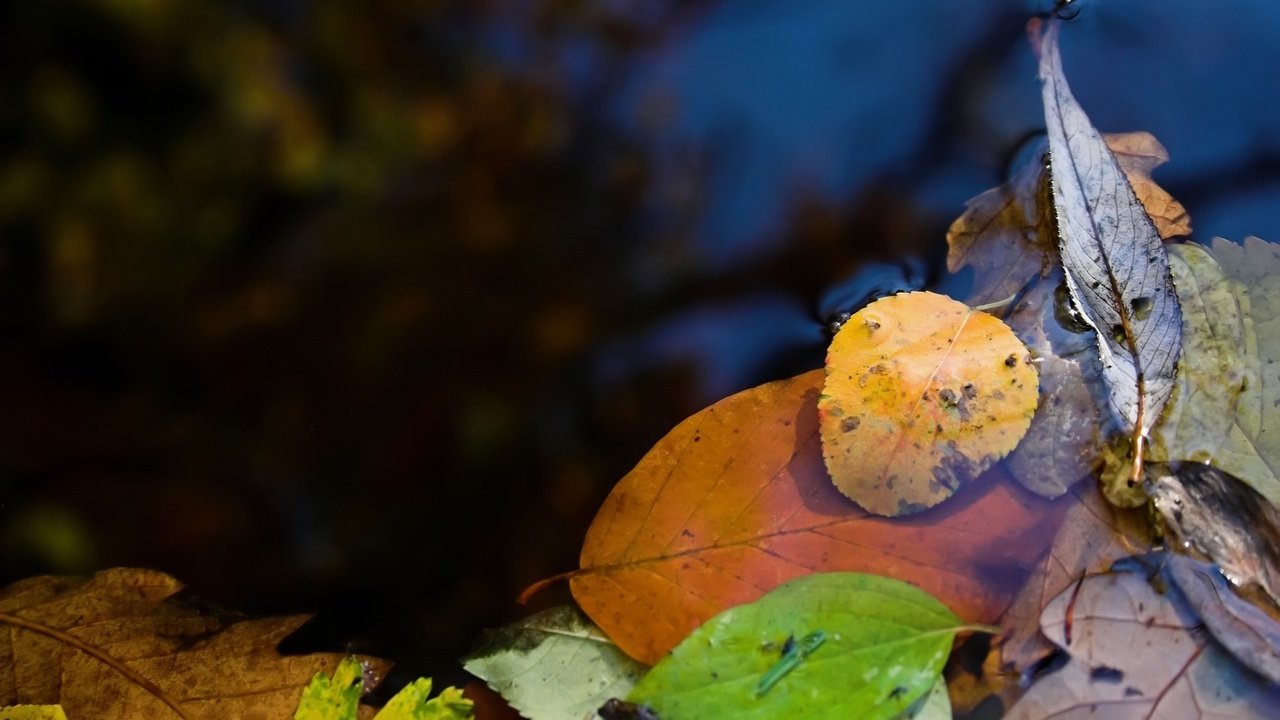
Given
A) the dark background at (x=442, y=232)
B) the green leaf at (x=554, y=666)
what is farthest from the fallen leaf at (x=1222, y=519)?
the green leaf at (x=554, y=666)

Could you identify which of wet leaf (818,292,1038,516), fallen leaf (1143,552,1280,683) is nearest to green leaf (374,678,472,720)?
wet leaf (818,292,1038,516)

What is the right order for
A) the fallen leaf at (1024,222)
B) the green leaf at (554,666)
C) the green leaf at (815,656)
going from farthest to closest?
the fallen leaf at (1024,222) < the green leaf at (554,666) < the green leaf at (815,656)

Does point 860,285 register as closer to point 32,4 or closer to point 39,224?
point 39,224

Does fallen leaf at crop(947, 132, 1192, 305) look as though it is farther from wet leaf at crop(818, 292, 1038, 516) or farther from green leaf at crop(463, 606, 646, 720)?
green leaf at crop(463, 606, 646, 720)

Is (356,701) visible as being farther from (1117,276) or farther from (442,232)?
(1117,276)

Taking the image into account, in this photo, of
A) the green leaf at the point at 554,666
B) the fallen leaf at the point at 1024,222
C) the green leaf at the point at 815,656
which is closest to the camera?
the green leaf at the point at 815,656

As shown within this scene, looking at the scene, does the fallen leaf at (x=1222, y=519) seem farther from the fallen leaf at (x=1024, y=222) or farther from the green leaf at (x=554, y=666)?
the green leaf at (x=554, y=666)
